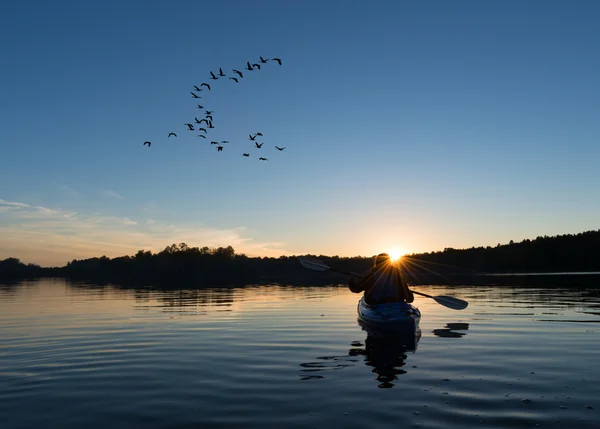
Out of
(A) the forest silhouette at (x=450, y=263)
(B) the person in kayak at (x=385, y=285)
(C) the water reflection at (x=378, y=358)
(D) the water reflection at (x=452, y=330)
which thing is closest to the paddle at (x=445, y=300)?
(D) the water reflection at (x=452, y=330)

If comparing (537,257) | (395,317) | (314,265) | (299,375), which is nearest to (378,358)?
(299,375)

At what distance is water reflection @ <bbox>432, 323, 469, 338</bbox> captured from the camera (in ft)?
66.8

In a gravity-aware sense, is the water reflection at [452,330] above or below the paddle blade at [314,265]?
below

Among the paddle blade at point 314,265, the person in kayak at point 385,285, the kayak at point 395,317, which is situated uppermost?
the paddle blade at point 314,265

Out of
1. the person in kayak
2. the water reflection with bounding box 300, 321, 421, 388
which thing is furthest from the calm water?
the person in kayak

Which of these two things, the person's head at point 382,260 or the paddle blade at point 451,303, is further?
the paddle blade at point 451,303

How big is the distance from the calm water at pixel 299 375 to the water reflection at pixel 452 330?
0.10 metres

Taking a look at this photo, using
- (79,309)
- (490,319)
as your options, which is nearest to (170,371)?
(490,319)

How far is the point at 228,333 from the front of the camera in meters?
21.9

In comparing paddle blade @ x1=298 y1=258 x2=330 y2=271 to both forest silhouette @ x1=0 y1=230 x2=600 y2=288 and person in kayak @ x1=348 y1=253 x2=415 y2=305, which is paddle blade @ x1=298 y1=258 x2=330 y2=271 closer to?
person in kayak @ x1=348 y1=253 x2=415 y2=305

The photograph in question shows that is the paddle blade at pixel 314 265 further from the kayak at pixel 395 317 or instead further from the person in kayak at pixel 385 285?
the kayak at pixel 395 317

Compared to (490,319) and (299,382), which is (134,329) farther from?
(490,319)

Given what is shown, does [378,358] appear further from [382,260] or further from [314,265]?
[314,265]

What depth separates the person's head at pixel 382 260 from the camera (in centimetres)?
2228
